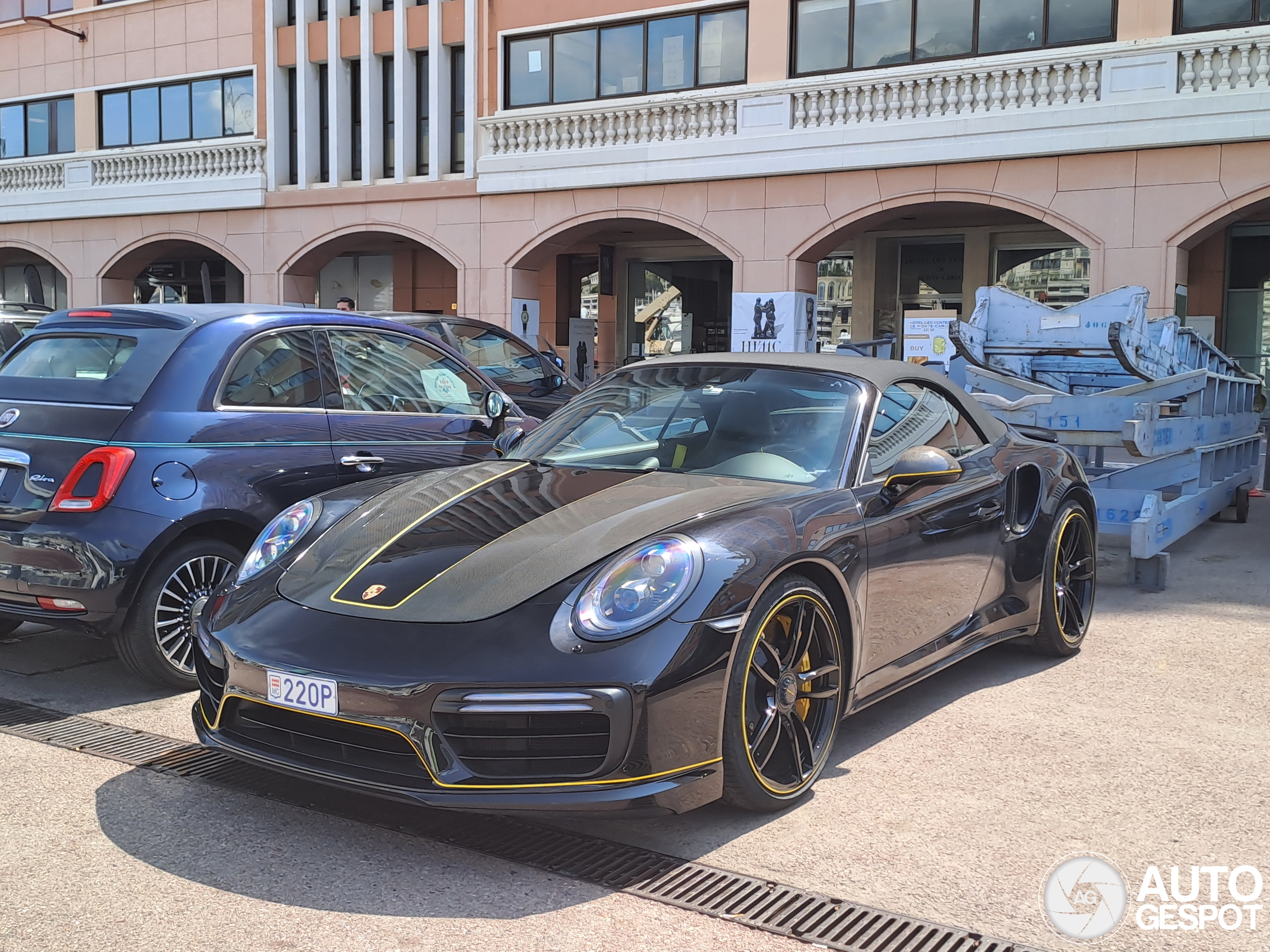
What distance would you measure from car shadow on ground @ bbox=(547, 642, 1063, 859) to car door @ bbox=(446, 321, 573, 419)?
5923mm

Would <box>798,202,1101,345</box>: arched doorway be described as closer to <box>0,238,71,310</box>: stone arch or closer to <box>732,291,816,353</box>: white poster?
<box>732,291,816,353</box>: white poster

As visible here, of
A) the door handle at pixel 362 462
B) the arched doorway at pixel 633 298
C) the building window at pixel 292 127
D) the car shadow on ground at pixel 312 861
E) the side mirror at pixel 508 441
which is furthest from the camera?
the arched doorway at pixel 633 298

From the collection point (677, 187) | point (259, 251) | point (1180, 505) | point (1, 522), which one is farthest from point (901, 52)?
point (1, 522)

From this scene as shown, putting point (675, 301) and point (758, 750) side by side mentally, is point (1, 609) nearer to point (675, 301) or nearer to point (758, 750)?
point (758, 750)

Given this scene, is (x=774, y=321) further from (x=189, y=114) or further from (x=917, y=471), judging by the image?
(x=917, y=471)

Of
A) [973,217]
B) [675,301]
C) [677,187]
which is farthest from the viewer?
[675,301]

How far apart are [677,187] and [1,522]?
15.5 m

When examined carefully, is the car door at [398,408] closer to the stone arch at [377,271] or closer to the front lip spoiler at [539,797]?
the front lip spoiler at [539,797]

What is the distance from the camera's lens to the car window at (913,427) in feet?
14.6

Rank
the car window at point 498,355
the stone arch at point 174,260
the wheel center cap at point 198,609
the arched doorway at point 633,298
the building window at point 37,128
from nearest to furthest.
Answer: the wheel center cap at point 198,609, the car window at point 498,355, the stone arch at point 174,260, the arched doorway at point 633,298, the building window at point 37,128

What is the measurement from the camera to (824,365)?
15.4 ft

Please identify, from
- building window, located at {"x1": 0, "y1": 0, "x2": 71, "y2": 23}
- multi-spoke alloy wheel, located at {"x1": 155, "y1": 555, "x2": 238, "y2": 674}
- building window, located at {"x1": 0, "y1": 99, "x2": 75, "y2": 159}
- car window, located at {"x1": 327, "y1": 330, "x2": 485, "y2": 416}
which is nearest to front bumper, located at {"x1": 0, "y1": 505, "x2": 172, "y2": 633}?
multi-spoke alloy wheel, located at {"x1": 155, "y1": 555, "x2": 238, "y2": 674}

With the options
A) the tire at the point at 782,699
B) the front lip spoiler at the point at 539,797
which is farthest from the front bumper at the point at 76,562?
the tire at the point at 782,699

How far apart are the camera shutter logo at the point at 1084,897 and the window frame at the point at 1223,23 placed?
47.8 ft
